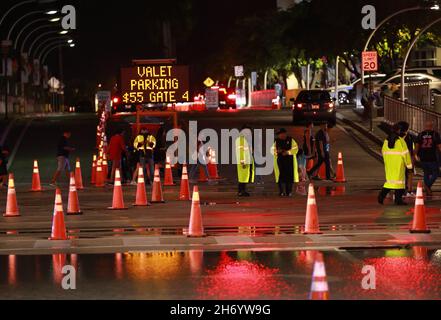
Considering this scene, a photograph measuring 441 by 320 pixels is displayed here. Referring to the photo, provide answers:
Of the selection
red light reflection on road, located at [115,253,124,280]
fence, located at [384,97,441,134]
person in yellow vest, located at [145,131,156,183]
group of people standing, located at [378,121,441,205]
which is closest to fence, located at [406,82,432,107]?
fence, located at [384,97,441,134]

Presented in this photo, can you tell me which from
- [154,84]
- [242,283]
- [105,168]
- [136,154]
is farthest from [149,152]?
[242,283]

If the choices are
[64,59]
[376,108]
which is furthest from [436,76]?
[64,59]

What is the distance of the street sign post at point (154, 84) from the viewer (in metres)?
34.2

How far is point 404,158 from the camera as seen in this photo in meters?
21.6

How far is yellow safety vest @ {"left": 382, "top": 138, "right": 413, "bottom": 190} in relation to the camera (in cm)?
2156

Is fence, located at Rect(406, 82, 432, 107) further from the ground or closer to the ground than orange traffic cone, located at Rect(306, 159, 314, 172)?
further from the ground

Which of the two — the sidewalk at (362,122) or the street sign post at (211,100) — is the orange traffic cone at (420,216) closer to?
the sidewalk at (362,122)

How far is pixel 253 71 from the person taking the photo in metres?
103

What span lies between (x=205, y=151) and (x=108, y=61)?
115m

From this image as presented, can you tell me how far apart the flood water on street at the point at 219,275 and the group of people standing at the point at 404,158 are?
5.75 metres

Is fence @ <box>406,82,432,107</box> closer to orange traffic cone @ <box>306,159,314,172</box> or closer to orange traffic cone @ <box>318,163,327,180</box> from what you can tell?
orange traffic cone @ <box>306,159,314,172</box>

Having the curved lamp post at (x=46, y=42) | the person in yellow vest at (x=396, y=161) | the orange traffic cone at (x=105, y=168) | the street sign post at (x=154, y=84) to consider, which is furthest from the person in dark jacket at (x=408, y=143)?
the curved lamp post at (x=46, y=42)

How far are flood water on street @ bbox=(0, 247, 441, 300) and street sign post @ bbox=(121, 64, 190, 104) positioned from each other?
18.6m

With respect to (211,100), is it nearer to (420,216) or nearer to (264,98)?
(264,98)
